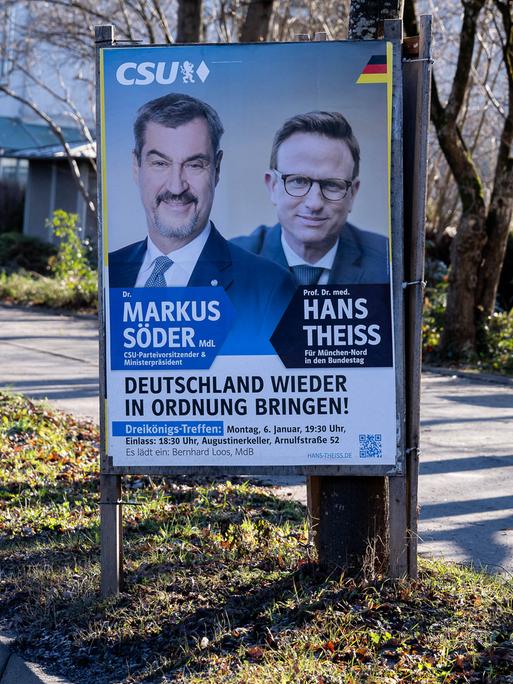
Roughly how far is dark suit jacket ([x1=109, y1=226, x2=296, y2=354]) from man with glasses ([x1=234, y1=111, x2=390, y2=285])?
7 centimetres

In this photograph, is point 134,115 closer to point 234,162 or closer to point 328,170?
point 234,162

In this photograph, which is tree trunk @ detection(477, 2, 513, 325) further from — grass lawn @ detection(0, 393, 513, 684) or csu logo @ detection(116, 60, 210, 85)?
csu logo @ detection(116, 60, 210, 85)

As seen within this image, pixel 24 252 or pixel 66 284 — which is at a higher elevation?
pixel 24 252

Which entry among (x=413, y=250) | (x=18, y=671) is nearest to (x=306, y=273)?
(x=413, y=250)

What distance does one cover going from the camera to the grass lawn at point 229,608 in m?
4.13

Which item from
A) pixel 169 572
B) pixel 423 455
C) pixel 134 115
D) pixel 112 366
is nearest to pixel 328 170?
pixel 134 115

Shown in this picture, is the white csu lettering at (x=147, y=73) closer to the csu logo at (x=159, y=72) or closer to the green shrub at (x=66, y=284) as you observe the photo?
the csu logo at (x=159, y=72)

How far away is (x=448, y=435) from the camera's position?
9.76 metres

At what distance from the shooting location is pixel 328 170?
483 centimetres

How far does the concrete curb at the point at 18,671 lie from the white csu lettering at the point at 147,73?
2.69 meters

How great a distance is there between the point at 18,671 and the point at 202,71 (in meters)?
2.85

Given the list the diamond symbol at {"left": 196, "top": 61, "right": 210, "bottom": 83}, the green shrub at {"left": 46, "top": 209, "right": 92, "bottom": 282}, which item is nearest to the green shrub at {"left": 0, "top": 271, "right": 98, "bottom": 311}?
the green shrub at {"left": 46, "top": 209, "right": 92, "bottom": 282}

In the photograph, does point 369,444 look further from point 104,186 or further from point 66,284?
point 66,284

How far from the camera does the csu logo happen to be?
15.8ft
